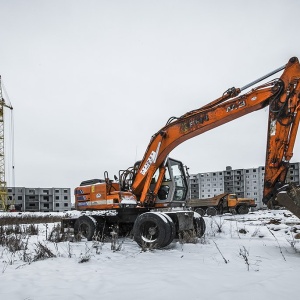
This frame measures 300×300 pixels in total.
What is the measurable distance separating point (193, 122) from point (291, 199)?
357 cm

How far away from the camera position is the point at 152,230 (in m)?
7.30

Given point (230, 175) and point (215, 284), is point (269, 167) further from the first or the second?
point (230, 175)

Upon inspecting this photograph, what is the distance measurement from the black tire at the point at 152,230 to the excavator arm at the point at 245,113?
1498 mm

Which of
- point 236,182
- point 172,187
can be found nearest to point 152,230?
point 172,187

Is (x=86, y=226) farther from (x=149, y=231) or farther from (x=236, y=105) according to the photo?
(x=236, y=105)

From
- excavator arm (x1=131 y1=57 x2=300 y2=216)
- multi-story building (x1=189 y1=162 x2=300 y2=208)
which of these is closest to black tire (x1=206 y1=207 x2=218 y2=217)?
excavator arm (x1=131 y1=57 x2=300 y2=216)

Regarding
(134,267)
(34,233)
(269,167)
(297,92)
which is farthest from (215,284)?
(34,233)

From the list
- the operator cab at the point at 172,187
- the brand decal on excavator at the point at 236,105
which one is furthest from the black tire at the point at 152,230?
the brand decal on excavator at the point at 236,105

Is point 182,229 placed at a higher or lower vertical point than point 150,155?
lower

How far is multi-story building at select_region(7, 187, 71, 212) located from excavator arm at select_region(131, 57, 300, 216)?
89.1 meters

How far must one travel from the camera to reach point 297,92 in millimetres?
6852

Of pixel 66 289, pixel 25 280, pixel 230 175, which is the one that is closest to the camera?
pixel 66 289

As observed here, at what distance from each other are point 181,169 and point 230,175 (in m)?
87.4

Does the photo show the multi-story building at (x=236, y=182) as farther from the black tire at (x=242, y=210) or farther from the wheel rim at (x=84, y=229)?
the wheel rim at (x=84, y=229)
